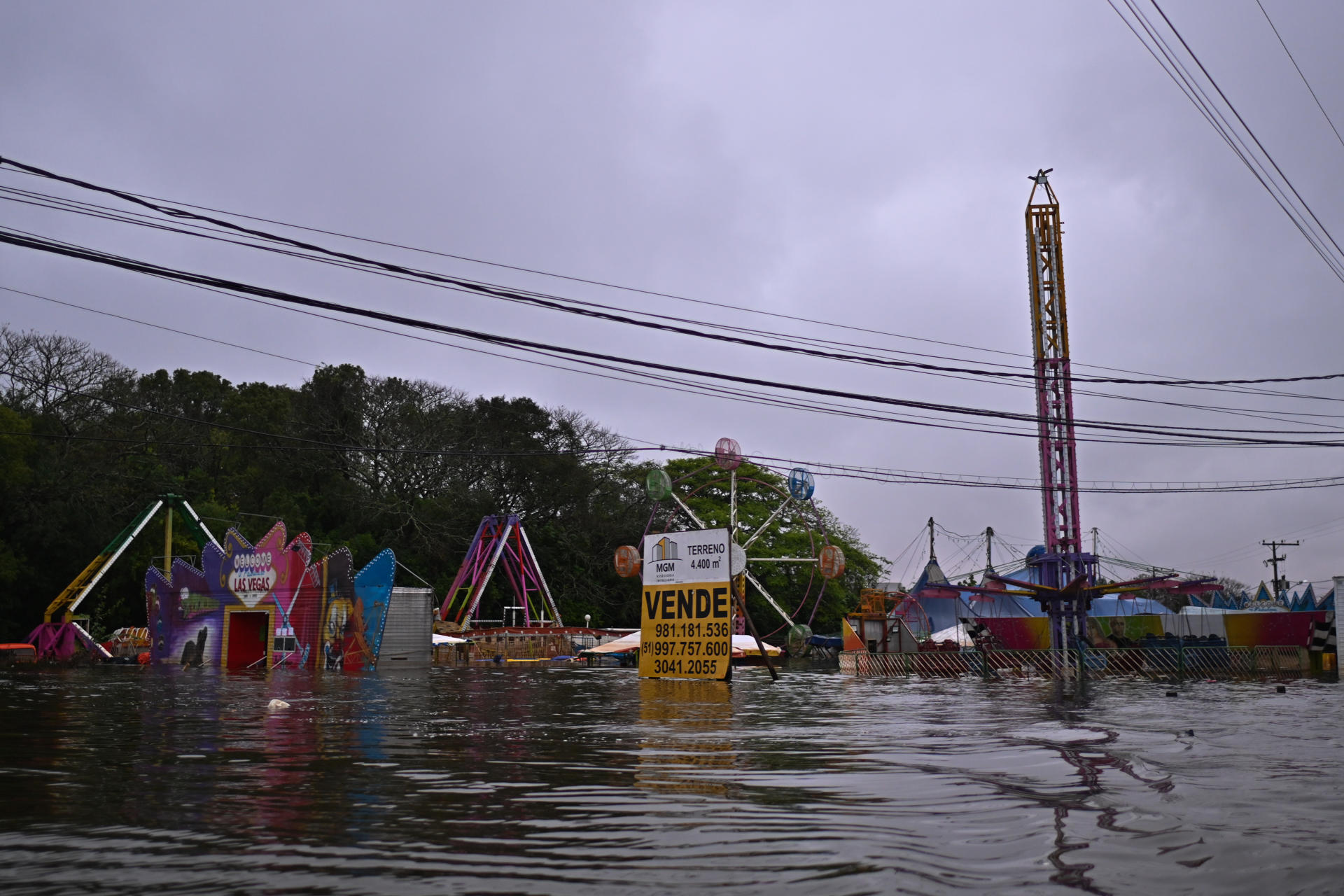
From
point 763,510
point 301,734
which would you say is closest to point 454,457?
point 763,510

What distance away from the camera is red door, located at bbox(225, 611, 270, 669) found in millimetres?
37750

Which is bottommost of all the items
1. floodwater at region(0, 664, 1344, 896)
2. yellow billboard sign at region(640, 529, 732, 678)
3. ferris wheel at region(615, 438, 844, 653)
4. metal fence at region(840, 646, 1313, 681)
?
metal fence at region(840, 646, 1313, 681)

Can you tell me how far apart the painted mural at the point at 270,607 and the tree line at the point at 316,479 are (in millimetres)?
9658

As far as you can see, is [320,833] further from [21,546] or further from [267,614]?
[21,546]

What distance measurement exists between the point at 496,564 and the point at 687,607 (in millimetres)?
33976

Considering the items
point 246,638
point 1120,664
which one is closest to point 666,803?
point 1120,664

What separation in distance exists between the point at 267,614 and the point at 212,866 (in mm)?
35159

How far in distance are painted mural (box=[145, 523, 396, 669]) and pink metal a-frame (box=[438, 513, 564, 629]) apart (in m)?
15.7

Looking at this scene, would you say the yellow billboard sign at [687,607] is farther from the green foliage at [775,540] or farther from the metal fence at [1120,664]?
the green foliage at [775,540]

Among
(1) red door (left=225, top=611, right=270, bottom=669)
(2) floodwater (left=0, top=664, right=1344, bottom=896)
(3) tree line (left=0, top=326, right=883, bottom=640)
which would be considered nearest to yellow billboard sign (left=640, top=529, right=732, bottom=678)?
(2) floodwater (left=0, top=664, right=1344, bottom=896)

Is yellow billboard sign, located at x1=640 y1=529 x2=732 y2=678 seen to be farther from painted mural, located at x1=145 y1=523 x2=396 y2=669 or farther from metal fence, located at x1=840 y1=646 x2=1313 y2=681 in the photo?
painted mural, located at x1=145 y1=523 x2=396 y2=669

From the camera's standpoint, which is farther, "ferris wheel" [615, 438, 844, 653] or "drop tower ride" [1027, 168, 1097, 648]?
"ferris wheel" [615, 438, 844, 653]

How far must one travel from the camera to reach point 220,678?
88.3ft

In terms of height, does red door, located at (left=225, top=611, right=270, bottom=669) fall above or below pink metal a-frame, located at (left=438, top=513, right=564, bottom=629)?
below
